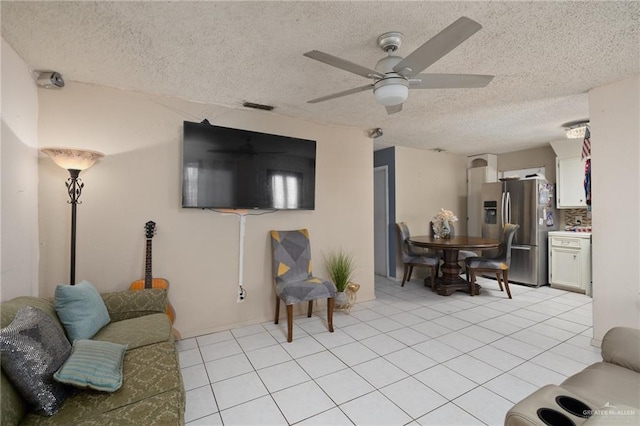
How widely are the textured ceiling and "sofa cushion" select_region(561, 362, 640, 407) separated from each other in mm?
1926

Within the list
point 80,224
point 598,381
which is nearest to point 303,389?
point 598,381

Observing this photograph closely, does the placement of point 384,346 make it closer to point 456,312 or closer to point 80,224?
point 456,312

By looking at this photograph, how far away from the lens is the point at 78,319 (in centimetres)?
172

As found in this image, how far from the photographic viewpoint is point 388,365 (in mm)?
2309

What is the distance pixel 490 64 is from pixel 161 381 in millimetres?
3016

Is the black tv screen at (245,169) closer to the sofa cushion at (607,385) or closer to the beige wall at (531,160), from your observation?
the sofa cushion at (607,385)

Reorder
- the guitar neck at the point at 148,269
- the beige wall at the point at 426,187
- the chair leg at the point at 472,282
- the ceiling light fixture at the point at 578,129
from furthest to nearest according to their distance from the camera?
the beige wall at the point at 426,187, the chair leg at the point at 472,282, the ceiling light fixture at the point at 578,129, the guitar neck at the point at 148,269

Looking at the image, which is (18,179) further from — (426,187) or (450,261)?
(426,187)

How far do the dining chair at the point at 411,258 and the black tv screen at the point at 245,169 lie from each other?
2055 mm

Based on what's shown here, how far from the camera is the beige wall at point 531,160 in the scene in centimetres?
505

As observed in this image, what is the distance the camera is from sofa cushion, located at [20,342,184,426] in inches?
43.8

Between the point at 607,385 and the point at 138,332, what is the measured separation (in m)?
2.55

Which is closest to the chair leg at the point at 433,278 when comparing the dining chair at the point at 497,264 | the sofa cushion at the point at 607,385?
the dining chair at the point at 497,264

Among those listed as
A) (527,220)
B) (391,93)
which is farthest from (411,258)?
(391,93)
